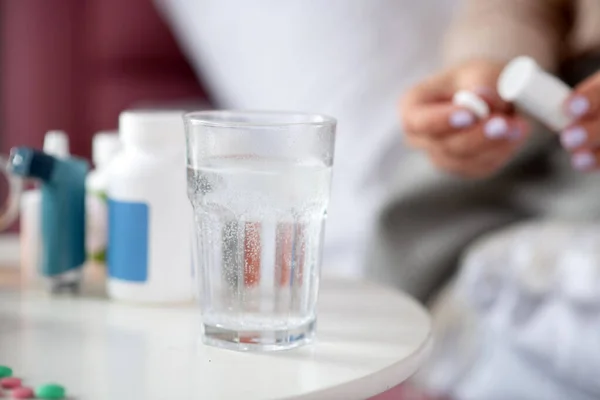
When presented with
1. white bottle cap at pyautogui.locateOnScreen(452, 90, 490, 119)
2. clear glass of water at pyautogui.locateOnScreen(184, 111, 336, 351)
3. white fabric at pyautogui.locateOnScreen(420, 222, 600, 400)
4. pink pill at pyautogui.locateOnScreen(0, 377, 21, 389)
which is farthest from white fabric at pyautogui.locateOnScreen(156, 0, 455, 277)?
pink pill at pyautogui.locateOnScreen(0, 377, 21, 389)

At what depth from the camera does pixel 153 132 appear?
2.07 ft

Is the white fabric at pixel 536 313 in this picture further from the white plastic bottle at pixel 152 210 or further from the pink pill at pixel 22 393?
the pink pill at pixel 22 393

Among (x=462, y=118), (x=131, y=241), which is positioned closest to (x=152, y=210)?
(x=131, y=241)

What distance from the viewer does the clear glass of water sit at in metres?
0.52

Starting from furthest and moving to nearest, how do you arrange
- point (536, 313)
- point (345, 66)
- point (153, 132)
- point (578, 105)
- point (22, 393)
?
point (345, 66) → point (536, 313) → point (578, 105) → point (153, 132) → point (22, 393)

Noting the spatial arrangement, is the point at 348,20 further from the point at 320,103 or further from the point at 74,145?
the point at 74,145

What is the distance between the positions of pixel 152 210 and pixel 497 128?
285 millimetres

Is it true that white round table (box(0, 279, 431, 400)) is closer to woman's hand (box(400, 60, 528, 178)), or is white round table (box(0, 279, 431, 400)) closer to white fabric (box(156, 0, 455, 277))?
woman's hand (box(400, 60, 528, 178))

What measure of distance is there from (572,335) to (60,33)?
1.08 metres

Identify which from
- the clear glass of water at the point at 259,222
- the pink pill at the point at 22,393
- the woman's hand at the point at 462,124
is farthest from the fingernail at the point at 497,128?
the pink pill at the point at 22,393

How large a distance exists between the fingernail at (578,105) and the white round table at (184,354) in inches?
8.4

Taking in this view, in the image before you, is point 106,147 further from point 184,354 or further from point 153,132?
point 184,354

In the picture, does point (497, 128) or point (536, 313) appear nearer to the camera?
point (497, 128)

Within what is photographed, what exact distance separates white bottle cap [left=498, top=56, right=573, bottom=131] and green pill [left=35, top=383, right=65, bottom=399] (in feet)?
1.42
